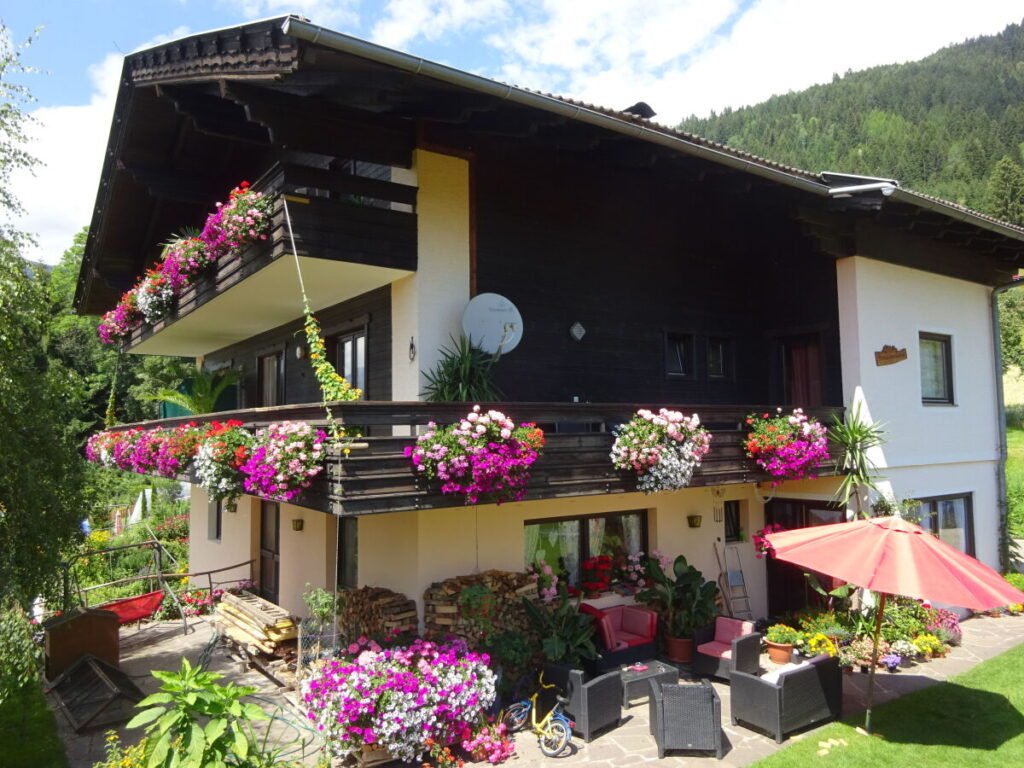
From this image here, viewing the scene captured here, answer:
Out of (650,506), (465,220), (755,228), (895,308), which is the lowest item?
(650,506)

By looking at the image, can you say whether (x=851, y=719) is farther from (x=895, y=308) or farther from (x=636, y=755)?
(x=895, y=308)

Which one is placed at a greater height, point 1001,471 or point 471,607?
point 1001,471

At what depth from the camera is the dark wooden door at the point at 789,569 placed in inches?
467

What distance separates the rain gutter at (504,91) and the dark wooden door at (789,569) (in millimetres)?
5470

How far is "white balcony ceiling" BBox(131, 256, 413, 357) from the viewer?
8758mm

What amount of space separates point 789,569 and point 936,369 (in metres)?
4.72

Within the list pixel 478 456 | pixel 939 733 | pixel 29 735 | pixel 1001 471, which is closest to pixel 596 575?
pixel 478 456

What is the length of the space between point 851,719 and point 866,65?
17507 centimetres

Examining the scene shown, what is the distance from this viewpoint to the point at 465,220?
9297 millimetres

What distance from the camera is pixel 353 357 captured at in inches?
414

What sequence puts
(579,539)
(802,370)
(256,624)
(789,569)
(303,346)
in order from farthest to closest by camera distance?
(802,370), (789,569), (303,346), (256,624), (579,539)

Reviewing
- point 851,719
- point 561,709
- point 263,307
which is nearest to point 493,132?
point 263,307

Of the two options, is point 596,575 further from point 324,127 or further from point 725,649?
point 324,127

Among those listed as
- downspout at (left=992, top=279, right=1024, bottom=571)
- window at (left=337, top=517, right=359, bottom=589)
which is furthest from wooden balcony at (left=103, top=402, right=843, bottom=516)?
downspout at (left=992, top=279, right=1024, bottom=571)
